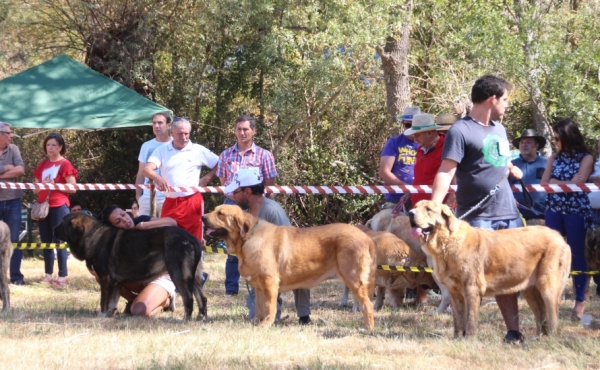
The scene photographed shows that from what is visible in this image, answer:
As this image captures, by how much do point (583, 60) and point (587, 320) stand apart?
867cm

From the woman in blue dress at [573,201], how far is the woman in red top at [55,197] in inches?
265

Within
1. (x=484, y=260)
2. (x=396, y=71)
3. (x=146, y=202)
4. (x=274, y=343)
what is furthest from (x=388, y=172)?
(x=396, y=71)

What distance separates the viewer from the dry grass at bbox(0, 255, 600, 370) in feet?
17.6

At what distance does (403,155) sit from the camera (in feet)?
31.3

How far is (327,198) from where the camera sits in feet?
61.8

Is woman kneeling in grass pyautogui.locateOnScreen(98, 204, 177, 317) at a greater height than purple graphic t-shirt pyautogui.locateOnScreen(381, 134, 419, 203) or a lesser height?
lesser

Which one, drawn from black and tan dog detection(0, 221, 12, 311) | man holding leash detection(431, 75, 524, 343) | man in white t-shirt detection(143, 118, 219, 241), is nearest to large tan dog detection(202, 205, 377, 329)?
man holding leash detection(431, 75, 524, 343)

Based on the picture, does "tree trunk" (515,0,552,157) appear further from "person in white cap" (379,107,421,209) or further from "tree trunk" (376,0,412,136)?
"person in white cap" (379,107,421,209)

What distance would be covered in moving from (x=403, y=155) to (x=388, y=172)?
330 millimetres

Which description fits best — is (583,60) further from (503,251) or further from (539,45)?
(503,251)

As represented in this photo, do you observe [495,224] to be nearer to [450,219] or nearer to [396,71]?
[450,219]

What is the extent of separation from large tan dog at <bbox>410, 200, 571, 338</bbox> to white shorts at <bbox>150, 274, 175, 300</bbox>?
3350 millimetres

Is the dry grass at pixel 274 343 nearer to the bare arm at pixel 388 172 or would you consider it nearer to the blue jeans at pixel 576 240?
the blue jeans at pixel 576 240

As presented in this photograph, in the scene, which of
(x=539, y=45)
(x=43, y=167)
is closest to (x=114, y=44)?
(x=43, y=167)
